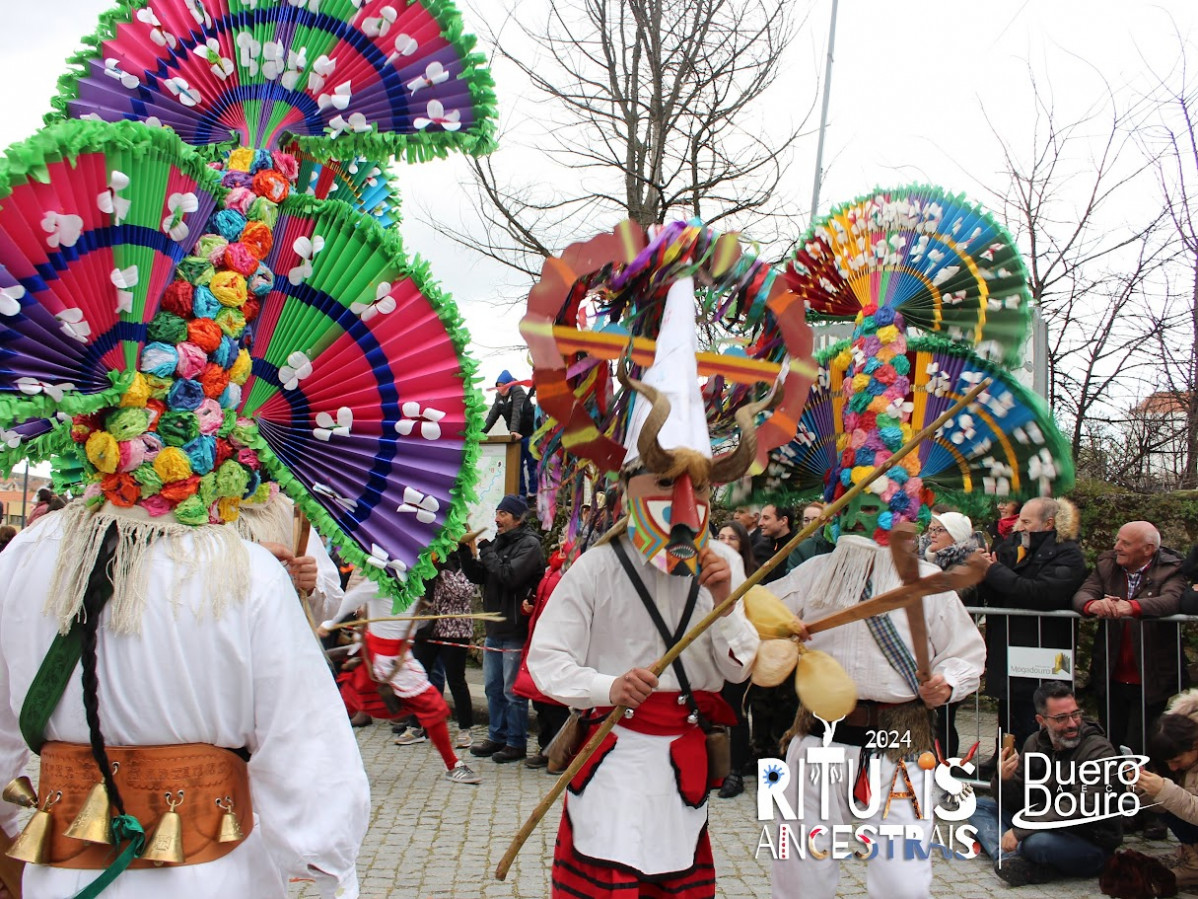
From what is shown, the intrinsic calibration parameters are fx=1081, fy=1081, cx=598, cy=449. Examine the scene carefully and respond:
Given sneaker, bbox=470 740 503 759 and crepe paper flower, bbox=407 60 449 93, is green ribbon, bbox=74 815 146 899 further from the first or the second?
sneaker, bbox=470 740 503 759

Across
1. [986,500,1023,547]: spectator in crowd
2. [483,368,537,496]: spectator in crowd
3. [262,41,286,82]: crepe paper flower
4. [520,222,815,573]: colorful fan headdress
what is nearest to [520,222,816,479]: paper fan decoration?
[520,222,815,573]: colorful fan headdress

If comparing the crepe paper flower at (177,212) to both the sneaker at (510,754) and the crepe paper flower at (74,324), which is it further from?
the sneaker at (510,754)

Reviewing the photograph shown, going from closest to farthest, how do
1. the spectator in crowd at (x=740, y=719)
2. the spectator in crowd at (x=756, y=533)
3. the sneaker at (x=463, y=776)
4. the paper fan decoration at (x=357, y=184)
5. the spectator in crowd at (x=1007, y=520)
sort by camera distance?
the paper fan decoration at (x=357, y=184) < the spectator in crowd at (x=740, y=719) < the sneaker at (x=463, y=776) < the spectator in crowd at (x=1007, y=520) < the spectator in crowd at (x=756, y=533)

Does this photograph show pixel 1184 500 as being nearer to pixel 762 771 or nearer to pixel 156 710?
pixel 762 771

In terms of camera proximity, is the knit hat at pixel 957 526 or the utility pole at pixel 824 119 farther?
the utility pole at pixel 824 119

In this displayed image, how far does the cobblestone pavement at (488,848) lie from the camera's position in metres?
5.23

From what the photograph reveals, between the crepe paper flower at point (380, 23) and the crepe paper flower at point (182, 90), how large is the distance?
450mm

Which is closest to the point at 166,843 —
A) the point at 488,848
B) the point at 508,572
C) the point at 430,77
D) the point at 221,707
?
the point at 221,707

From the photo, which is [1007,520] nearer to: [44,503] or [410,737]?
[410,737]

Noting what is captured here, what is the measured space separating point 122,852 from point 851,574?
2.79m

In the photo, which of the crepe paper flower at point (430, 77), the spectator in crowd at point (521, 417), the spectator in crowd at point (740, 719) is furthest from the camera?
the spectator in crowd at point (521, 417)

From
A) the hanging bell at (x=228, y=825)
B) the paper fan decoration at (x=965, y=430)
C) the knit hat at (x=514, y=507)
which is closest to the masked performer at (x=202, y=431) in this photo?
the hanging bell at (x=228, y=825)

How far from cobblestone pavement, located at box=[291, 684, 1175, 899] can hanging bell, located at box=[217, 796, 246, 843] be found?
3035 millimetres

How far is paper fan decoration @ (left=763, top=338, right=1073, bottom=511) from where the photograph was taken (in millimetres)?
4227
